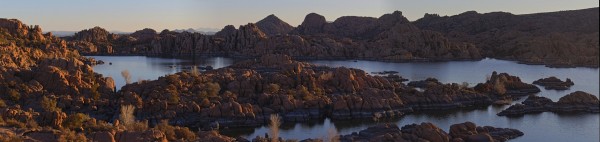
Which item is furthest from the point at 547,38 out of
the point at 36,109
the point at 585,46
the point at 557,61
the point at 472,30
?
the point at 36,109

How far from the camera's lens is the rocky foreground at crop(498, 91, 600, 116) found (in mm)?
52006

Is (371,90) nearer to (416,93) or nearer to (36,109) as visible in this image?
(416,93)

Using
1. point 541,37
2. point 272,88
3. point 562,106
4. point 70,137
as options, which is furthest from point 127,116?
point 541,37

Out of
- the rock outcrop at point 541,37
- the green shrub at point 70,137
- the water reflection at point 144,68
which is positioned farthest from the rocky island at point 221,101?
the rock outcrop at point 541,37

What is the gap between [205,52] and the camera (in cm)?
16438

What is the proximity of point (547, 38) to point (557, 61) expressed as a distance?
22.2 meters

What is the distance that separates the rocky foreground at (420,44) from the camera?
126 meters

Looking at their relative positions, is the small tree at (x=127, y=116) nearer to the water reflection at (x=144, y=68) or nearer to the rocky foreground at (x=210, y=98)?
the rocky foreground at (x=210, y=98)

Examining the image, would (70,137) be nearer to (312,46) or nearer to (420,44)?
(312,46)

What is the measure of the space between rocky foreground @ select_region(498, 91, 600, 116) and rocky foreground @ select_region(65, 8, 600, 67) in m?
53.5

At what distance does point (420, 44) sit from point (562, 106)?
91135mm

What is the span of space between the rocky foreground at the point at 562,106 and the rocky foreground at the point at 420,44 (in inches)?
2108

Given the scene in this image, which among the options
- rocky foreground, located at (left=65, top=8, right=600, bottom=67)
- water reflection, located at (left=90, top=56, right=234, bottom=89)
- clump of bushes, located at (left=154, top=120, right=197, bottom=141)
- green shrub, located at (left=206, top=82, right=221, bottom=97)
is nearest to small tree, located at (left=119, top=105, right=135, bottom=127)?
clump of bushes, located at (left=154, top=120, right=197, bottom=141)

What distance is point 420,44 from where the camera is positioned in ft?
472
